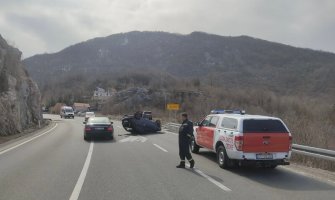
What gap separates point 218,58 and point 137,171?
136 meters

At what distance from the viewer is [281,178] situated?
475 inches

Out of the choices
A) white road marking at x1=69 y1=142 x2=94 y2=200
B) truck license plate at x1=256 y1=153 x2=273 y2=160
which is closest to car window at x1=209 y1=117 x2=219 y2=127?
truck license plate at x1=256 y1=153 x2=273 y2=160

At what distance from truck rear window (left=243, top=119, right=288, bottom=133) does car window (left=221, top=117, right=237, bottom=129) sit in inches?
18.4

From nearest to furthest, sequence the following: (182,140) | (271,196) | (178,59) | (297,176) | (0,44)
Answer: (271,196), (297,176), (182,140), (0,44), (178,59)

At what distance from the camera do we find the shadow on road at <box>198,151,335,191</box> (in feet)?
35.3

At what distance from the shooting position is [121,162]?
14.9 m

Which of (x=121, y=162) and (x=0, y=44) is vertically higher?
(x=0, y=44)

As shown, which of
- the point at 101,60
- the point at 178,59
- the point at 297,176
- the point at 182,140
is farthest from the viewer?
the point at 101,60

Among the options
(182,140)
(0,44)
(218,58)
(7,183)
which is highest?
(218,58)

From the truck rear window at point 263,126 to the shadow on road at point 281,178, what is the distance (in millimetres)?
1226

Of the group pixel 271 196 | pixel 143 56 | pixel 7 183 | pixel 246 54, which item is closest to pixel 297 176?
pixel 271 196

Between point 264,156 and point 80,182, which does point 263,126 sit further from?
point 80,182

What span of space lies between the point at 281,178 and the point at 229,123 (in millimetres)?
2760

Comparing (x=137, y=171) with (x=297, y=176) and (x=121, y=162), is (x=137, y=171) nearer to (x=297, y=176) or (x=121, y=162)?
(x=121, y=162)
